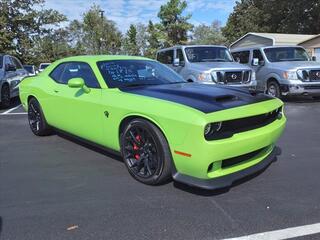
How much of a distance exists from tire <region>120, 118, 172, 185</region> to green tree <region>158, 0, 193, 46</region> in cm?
4573

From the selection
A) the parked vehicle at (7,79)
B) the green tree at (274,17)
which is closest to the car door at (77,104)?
the parked vehicle at (7,79)

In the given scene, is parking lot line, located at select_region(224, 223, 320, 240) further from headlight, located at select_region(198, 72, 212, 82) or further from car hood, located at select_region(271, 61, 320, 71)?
car hood, located at select_region(271, 61, 320, 71)

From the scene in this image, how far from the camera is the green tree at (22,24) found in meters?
37.6

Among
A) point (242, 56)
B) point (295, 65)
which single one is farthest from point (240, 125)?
point (242, 56)

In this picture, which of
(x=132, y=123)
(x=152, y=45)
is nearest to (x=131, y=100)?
(x=132, y=123)

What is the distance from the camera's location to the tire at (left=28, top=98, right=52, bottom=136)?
7.38 metres

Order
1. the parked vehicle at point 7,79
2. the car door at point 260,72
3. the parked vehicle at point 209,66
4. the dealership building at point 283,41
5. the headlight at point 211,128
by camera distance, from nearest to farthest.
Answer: the headlight at point 211,128 < the parked vehicle at point 7,79 < the parked vehicle at point 209,66 < the car door at point 260,72 < the dealership building at point 283,41

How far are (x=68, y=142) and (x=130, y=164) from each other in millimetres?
2369

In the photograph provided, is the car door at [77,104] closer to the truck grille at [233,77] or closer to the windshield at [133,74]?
the windshield at [133,74]

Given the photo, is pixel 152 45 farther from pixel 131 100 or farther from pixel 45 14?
pixel 131 100

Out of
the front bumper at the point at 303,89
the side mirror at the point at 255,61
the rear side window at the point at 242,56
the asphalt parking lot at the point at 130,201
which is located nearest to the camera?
the asphalt parking lot at the point at 130,201

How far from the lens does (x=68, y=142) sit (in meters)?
7.23

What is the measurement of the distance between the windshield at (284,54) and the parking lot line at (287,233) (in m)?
11.0

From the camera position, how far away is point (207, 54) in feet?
44.4
